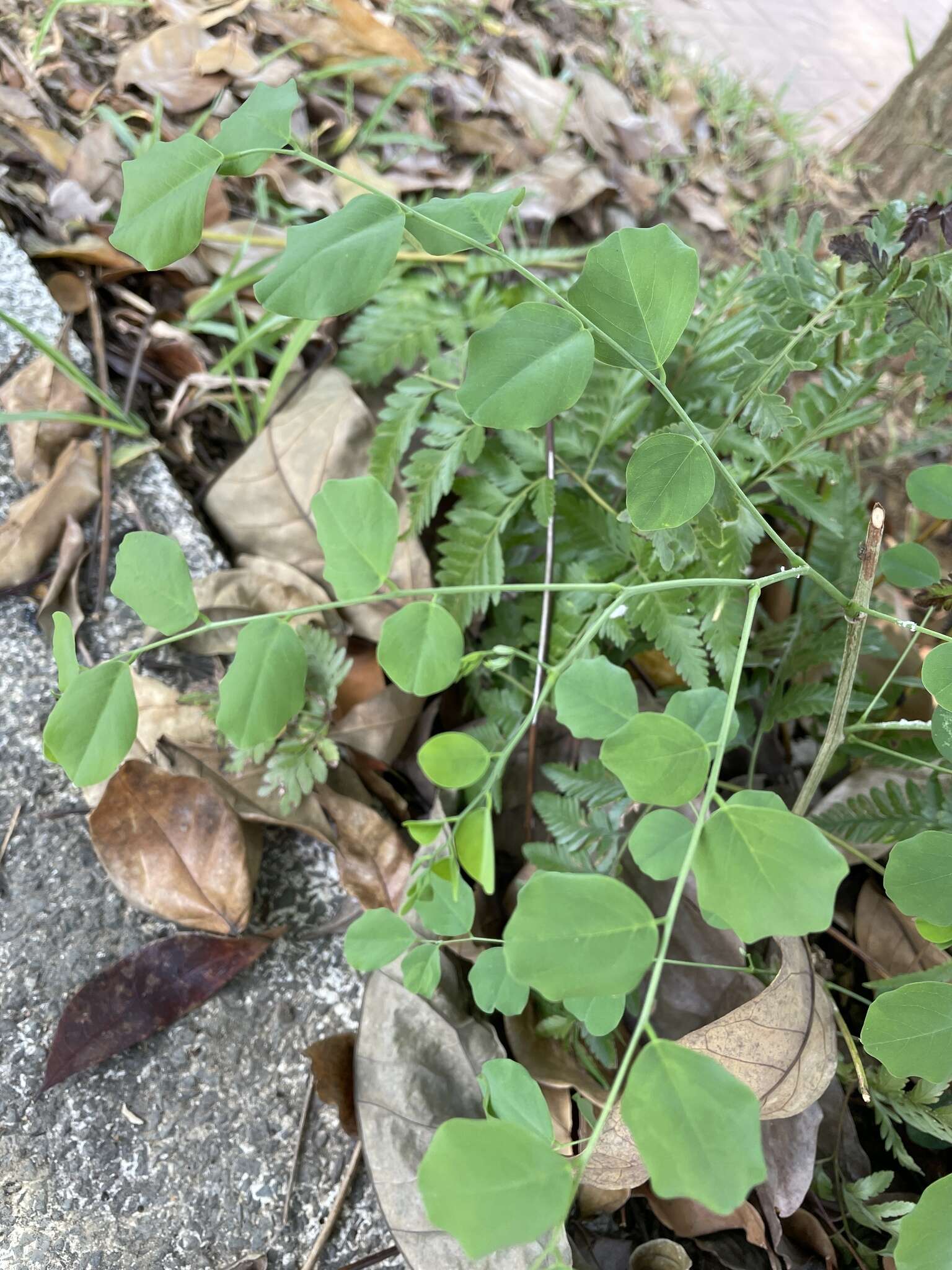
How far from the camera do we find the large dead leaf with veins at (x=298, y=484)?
4.91ft

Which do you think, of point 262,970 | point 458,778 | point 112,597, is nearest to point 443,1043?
point 262,970

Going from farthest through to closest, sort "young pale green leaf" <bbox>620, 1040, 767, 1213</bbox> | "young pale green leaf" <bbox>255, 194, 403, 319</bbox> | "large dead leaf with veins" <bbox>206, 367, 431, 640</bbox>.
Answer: "large dead leaf with veins" <bbox>206, 367, 431, 640</bbox>, "young pale green leaf" <bbox>255, 194, 403, 319</bbox>, "young pale green leaf" <bbox>620, 1040, 767, 1213</bbox>

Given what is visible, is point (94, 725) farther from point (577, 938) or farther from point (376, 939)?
point (577, 938)

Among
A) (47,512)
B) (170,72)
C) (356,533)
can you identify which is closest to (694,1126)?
(356,533)

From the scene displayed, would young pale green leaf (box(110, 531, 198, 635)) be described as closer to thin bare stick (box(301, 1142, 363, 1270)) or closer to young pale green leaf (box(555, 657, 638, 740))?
young pale green leaf (box(555, 657, 638, 740))

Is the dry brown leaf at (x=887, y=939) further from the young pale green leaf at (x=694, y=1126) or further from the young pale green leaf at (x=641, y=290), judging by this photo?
the young pale green leaf at (x=641, y=290)

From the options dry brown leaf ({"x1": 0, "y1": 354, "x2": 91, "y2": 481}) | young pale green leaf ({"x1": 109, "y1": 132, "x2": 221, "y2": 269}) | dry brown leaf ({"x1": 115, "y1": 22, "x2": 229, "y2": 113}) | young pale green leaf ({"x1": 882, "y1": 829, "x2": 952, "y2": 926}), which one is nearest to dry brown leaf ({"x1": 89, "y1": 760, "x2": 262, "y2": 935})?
dry brown leaf ({"x1": 0, "y1": 354, "x2": 91, "y2": 481})

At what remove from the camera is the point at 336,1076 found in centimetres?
111

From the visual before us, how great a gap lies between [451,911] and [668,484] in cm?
55

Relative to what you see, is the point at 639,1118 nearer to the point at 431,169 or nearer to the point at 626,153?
the point at 431,169

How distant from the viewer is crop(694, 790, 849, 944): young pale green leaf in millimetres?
621

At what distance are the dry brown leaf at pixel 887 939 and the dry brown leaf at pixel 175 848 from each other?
91 centimetres

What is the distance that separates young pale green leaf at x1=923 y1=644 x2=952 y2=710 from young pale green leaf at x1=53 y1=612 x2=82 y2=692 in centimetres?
86

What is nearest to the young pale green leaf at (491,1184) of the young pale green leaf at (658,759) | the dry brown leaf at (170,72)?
the young pale green leaf at (658,759)
